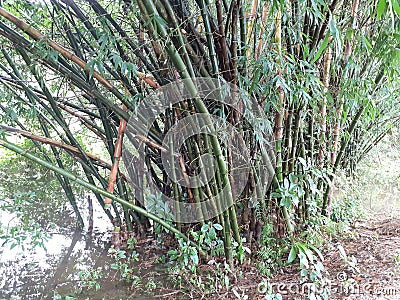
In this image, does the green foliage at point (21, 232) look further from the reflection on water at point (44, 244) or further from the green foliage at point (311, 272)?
the green foliage at point (311, 272)

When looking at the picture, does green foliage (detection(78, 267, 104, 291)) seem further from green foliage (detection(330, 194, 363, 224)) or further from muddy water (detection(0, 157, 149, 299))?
green foliage (detection(330, 194, 363, 224))

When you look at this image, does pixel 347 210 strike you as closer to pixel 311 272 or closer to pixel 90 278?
pixel 311 272

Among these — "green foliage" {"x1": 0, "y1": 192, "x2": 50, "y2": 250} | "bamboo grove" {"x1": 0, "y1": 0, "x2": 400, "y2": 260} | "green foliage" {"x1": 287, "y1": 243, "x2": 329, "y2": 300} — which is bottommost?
"green foliage" {"x1": 287, "y1": 243, "x2": 329, "y2": 300}

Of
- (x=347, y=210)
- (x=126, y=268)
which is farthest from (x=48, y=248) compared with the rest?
(x=347, y=210)

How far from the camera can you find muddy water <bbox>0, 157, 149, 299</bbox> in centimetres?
194

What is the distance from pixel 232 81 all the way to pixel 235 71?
6 centimetres

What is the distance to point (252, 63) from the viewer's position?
5.55 ft

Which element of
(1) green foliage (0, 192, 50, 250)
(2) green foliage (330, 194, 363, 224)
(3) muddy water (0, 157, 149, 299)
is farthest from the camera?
(2) green foliage (330, 194, 363, 224)

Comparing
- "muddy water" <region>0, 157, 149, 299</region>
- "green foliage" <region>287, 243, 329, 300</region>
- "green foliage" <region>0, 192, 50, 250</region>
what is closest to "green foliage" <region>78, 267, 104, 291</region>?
"muddy water" <region>0, 157, 149, 299</region>

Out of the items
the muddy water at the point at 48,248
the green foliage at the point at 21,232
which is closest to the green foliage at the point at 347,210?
the muddy water at the point at 48,248

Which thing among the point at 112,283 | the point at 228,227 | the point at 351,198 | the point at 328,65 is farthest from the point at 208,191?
the point at 351,198

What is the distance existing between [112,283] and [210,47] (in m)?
1.52

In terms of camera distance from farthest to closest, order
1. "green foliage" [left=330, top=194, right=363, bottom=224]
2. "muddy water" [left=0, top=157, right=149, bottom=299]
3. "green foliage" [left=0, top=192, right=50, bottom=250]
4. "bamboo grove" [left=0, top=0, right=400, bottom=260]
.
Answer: "green foliage" [left=330, top=194, right=363, bottom=224], "muddy water" [left=0, top=157, right=149, bottom=299], "green foliage" [left=0, top=192, right=50, bottom=250], "bamboo grove" [left=0, top=0, right=400, bottom=260]

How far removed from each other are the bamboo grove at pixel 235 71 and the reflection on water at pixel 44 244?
1.60ft
